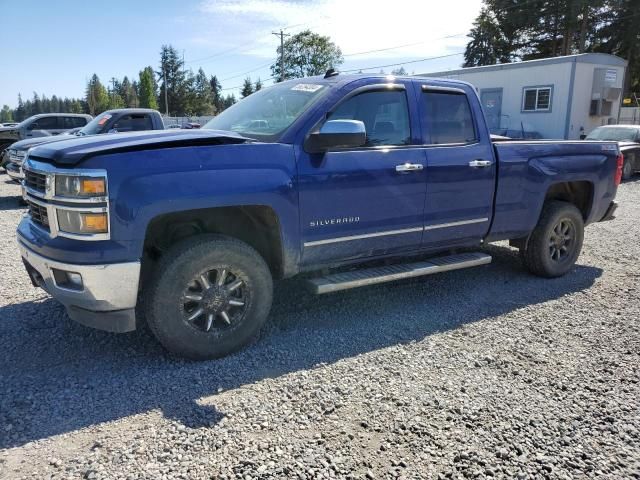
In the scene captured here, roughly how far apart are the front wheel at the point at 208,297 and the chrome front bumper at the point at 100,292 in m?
0.17

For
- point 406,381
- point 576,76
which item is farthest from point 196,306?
point 576,76

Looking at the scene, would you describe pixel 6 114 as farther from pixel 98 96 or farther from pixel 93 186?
pixel 93 186

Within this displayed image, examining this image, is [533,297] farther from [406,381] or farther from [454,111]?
[406,381]

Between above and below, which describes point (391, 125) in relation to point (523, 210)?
above

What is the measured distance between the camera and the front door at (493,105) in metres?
22.1

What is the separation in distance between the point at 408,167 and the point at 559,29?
1815 inches

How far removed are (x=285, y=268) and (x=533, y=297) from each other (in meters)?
2.73

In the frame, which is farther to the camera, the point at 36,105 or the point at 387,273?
the point at 36,105

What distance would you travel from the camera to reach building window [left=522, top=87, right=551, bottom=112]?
2053 centimetres

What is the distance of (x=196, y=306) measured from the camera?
3584mm

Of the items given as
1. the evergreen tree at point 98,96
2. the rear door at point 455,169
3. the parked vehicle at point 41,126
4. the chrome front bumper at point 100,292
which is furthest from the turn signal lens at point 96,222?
the evergreen tree at point 98,96

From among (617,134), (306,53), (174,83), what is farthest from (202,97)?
(617,134)

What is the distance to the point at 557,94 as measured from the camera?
2016 cm

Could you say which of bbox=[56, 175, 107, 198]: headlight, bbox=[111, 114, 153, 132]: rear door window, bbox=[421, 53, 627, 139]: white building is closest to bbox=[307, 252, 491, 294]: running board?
bbox=[56, 175, 107, 198]: headlight
